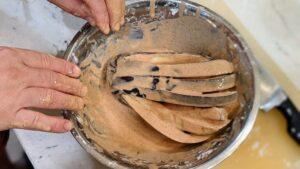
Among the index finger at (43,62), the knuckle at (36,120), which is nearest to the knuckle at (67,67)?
the index finger at (43,62)

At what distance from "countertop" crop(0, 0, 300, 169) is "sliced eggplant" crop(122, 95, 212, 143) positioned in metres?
0.12

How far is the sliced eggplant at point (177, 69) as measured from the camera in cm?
75

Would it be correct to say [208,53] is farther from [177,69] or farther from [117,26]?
[117,26]

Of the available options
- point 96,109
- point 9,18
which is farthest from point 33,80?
point 9,18

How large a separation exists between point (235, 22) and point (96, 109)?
1.32 ft

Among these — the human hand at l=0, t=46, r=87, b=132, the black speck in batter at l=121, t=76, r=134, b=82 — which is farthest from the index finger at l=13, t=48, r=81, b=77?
the black speck in batter at l=121, t=76, r=134, b=82

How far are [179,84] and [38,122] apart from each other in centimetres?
27

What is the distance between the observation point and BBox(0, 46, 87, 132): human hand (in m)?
0.62

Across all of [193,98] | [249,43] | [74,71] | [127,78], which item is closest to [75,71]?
[74,71]

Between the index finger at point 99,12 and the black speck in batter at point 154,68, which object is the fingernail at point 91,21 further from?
the black speck in batter at point 154,68

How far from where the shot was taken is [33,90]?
2.10ft

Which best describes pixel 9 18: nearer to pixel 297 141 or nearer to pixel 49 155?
pixel 49 155

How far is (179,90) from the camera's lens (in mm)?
737

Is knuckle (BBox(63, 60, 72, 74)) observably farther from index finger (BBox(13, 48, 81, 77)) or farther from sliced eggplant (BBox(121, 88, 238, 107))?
sliced eggplant (BBox(121, 88, 238, 107))
